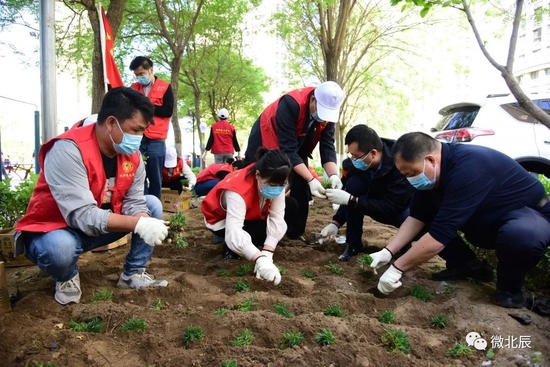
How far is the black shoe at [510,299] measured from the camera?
2619 mm

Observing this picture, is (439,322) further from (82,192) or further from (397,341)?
(82,192)

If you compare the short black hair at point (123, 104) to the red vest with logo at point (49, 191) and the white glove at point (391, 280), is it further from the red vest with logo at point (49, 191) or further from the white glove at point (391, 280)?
the white glove at point (391, 280)

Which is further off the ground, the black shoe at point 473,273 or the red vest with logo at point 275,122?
the red vest with logo at point 275,122

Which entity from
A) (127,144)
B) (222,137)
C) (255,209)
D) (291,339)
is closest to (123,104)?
(127,144)

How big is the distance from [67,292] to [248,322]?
1.21 m

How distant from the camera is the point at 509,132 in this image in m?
5.75

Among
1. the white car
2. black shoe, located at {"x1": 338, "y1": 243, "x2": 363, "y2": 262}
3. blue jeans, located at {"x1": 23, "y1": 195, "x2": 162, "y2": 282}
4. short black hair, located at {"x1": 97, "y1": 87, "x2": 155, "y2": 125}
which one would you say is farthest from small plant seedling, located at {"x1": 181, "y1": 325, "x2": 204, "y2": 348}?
the white car

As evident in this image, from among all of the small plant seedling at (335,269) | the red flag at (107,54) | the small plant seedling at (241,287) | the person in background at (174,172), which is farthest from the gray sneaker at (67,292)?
the person in background at (174,172)

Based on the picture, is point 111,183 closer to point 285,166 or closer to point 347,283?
point 285,166

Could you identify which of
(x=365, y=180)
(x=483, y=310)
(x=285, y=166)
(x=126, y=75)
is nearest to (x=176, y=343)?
(x=285, y=166)

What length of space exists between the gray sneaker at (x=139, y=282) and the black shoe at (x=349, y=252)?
1556 millimetres

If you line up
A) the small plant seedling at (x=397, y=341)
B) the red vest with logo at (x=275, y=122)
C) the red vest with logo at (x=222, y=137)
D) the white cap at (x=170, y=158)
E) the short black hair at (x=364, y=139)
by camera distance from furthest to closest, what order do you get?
the red vest with logo at (x=222, y=137) < the white cap at (x=170, y=158) < the red vest with logo at (x=275, y=122) < the short black hair at (x=364, y=139) < the small plant seedling at (x=397, y=341)

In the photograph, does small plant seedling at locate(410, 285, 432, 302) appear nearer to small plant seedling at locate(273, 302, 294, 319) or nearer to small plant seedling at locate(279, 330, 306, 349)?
small plant seedling at locate(273, 302, 294, 319)

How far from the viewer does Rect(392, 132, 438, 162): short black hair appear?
104 inches
